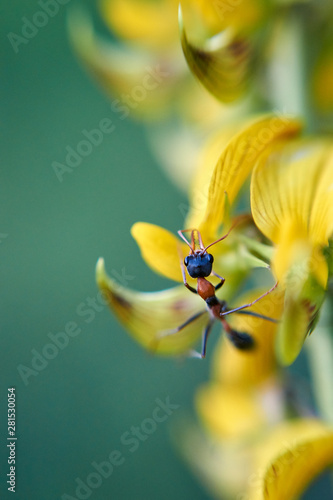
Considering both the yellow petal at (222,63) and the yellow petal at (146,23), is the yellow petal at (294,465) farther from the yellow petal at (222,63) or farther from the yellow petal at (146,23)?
the yellow petal at (146,23)

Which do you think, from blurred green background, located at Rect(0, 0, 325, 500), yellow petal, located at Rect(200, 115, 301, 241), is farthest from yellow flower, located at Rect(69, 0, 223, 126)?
blurred green background, located at Rect(0, 0, 325, 500)

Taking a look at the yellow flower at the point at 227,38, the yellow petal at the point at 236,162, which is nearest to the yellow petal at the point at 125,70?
the yellow flower at the point at 227,38

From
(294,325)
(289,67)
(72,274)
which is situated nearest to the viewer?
(294,325)

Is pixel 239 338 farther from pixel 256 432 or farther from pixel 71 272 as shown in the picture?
pixel 71 272

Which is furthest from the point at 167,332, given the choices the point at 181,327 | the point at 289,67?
the point at 289,67

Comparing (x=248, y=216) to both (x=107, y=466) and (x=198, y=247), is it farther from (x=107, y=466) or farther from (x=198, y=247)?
(x=107, y=466)

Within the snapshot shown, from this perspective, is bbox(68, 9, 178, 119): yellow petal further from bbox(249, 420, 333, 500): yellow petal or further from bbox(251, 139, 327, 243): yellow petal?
bbox(249, 420, 333, 500): yellow petal

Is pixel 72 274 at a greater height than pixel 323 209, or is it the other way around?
pixel 323 209
